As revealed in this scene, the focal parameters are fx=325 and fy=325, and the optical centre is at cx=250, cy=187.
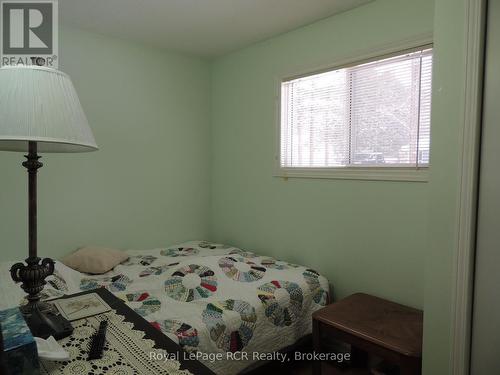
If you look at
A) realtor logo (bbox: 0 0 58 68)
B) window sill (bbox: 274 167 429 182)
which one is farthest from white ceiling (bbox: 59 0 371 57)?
window sill (bbox: 274 167 429 182)

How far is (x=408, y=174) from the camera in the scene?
6.60 feet

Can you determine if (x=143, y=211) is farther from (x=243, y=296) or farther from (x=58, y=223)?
(x=243, y=296)

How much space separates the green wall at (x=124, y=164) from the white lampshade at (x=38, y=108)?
192 centimetres

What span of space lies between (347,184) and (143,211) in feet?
6.10

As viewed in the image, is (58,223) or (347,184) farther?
(58,223)

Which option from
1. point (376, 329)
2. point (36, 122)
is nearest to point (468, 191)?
point (376, 329)

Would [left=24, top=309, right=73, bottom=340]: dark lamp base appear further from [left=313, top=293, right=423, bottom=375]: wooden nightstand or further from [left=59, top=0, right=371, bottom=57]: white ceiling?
[left=59, top=0, right=371, bottom=57]: white ceiling

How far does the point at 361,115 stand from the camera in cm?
227

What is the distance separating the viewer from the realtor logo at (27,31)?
222 centimetres

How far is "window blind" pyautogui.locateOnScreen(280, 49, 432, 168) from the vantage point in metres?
1.99

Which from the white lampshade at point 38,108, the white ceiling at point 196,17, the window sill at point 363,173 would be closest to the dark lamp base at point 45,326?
the white lampshade at point 38,108

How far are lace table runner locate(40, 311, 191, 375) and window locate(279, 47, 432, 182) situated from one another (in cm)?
178

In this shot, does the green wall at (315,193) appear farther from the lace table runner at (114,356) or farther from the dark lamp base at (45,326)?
the dark lamp base at (45,326)

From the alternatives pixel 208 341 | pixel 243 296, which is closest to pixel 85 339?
pixel 208 341
